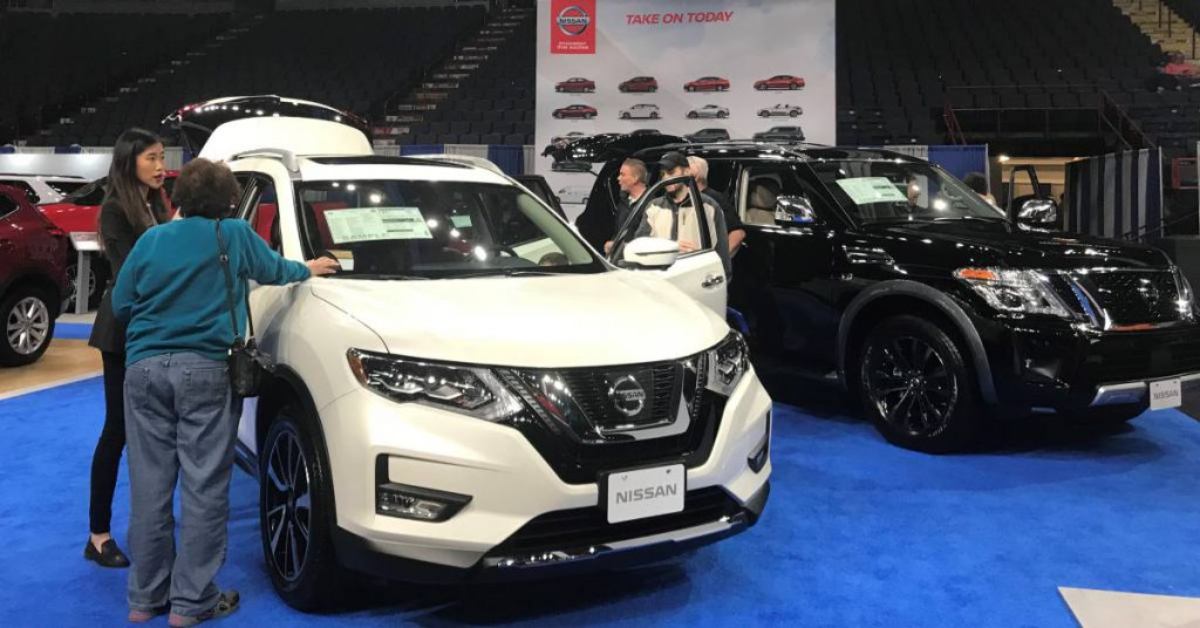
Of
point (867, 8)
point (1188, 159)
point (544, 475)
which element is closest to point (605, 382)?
point (544, 475)

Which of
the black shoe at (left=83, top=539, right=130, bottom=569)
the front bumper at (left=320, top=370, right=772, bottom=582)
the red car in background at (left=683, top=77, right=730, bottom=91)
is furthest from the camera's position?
the red car in background at (left=683, top=77, right=730, bottom=91)

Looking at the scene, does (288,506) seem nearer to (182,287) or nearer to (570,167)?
(182,287)

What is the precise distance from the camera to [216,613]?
10.0 feet

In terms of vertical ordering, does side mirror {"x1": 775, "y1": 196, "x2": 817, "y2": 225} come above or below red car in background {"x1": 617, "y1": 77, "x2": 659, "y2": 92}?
below

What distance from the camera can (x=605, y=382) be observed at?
2736 mm

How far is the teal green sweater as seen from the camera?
2.81 m

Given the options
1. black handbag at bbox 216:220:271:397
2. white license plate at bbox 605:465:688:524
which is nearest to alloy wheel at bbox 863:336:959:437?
white license plate at bbox 605:465:688:524

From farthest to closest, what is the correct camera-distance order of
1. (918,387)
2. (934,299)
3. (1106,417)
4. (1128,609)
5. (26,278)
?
(26,278) → (1106,417) → (918,387) → (934,299) → (1128,609)

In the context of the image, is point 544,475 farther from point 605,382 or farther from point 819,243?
point 819,243

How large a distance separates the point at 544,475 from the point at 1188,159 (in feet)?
46.5

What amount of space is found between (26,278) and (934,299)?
682 cm

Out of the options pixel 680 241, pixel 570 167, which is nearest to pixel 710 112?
pixel 570 167

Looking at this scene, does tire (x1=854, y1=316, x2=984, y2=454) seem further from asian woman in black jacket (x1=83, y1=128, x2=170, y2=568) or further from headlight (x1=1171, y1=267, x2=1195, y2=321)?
asian woman in black jacket (x1=83, y1=128, x2=170, y2=568)

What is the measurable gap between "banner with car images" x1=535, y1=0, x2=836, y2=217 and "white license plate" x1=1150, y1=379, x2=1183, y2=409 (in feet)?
22.8
